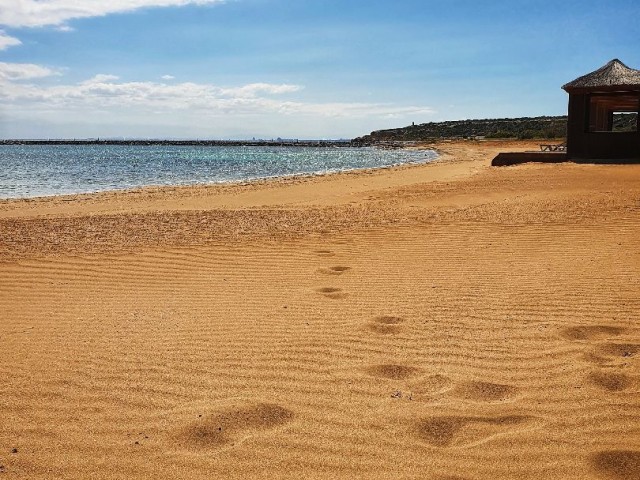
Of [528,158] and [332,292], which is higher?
[528,158]

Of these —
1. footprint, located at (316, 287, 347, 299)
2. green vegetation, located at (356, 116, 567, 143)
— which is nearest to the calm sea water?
footprint, located at (316, 287, 347, 299)

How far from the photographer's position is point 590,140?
79.2ft

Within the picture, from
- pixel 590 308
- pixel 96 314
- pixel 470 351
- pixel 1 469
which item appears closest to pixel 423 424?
pixel 470 351

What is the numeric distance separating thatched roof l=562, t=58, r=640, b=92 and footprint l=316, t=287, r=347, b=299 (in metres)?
20.1

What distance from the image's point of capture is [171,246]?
29.4 feet

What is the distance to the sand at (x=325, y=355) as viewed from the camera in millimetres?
3068

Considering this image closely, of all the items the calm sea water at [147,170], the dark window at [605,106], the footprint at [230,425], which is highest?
the dark window at [605,106]

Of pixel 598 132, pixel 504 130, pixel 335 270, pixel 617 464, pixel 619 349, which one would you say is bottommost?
pixel 617 464

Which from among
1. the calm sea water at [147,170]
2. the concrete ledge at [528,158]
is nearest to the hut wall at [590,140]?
the concrete ledge at [528,158]

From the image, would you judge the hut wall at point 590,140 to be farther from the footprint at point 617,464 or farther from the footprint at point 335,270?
the footprint at point 617,464

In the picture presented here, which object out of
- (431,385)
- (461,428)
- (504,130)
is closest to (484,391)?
(431,385)

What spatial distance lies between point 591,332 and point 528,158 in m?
22.7

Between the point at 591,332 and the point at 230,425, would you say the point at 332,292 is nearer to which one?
the point at 591,332

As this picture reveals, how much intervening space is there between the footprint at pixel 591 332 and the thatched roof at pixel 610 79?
20.4 m
